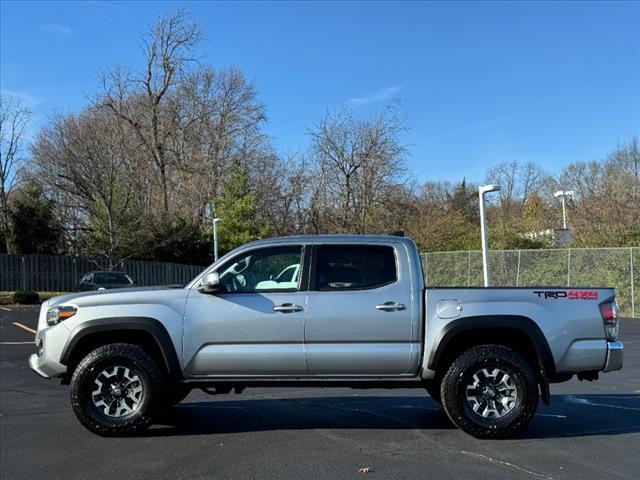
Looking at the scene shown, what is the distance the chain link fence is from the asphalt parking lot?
11901 mm

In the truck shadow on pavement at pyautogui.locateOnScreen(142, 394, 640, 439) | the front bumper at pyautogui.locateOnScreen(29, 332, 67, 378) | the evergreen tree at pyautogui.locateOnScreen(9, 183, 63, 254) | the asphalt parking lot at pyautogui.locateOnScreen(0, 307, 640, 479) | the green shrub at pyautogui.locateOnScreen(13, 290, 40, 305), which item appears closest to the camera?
the asphalt parking lot at pyautogui.locateOnScreen(0, 307, 640, 479)

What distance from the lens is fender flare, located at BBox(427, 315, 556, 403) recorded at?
5824 millimetres

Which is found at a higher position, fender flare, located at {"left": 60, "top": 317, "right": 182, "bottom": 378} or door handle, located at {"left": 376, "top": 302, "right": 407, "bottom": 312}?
door handle, located at {"left": 376, "top": 302, "right": 407, "bottom": 312}

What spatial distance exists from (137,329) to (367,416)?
8.79ft

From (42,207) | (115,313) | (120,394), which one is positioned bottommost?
(120,394)

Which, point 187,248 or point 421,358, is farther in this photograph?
point 187,248

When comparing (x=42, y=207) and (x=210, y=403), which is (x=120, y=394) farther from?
(x=42, y=207)

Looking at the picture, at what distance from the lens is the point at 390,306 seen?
591 cm

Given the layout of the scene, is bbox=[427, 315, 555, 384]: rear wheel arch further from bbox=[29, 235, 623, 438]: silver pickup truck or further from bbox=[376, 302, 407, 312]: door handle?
bbox=[376, 302, 407, 312]: door handle

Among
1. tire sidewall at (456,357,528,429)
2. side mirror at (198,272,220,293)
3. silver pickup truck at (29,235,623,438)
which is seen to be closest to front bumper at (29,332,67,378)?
silver pickup truck at (29,235,623,438)

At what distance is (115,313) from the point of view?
6.01 meters

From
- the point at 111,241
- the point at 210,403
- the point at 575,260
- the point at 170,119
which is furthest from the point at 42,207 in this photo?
the point at 210,403

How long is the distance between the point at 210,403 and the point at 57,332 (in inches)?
92.2

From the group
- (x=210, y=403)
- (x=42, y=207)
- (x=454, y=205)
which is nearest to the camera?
(x=210, y=403)
